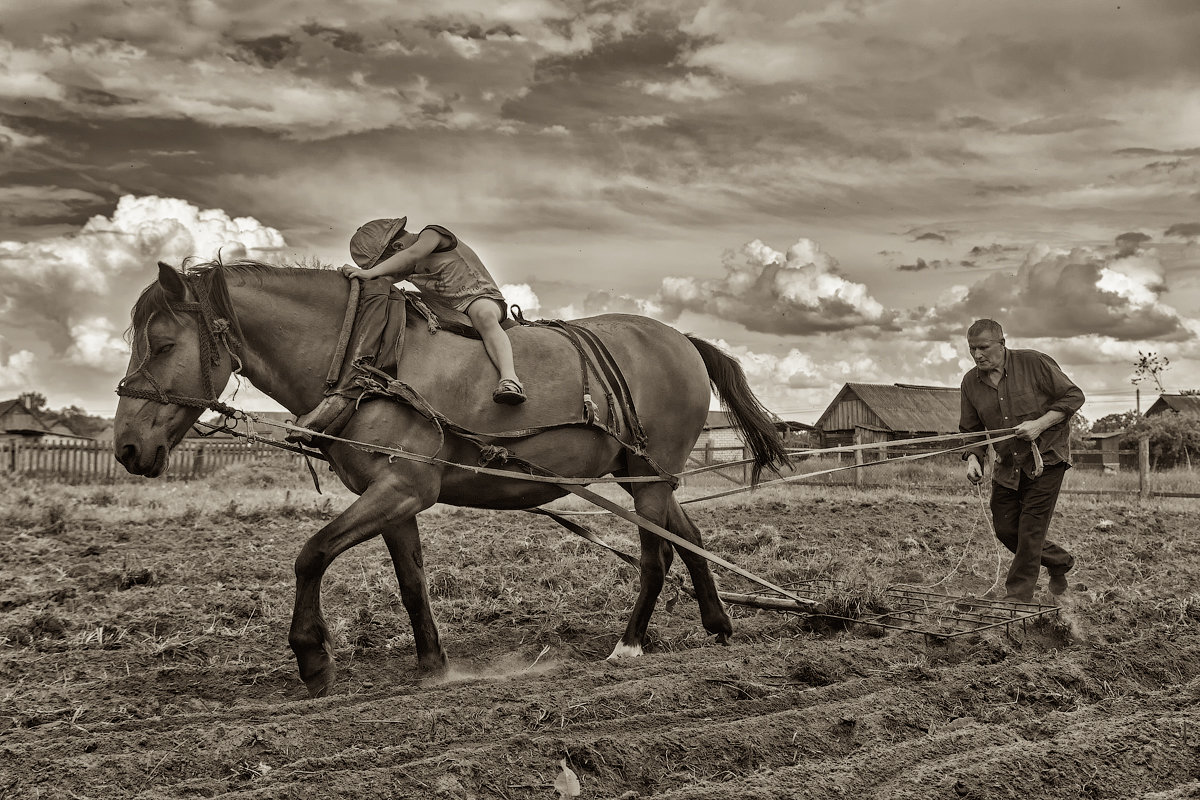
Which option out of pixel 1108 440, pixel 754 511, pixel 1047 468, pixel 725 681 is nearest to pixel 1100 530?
pixel 754 511

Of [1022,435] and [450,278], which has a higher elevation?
[450,278]

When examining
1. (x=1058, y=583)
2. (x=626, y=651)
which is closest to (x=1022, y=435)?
(x=1058, y=583)

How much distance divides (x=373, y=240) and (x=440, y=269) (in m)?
0.42

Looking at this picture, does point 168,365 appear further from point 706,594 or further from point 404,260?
point 706,594

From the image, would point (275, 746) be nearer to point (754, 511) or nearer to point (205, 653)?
point (205, 653)

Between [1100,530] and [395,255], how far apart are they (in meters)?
10.2

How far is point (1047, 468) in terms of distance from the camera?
647cm

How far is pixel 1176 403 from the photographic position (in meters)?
49.4

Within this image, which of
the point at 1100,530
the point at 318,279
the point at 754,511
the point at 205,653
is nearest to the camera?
the point at 318,279

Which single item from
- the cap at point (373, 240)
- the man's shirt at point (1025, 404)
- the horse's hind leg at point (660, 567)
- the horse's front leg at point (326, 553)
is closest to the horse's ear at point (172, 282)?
the cap at point (373, 240)

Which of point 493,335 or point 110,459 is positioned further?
point 110,459

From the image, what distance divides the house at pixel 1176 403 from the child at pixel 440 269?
50707 millimetres

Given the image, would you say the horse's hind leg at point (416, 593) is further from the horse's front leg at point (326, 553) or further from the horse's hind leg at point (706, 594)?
the horse's hind leg at point (706, 594)

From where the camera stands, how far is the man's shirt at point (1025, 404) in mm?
6430
